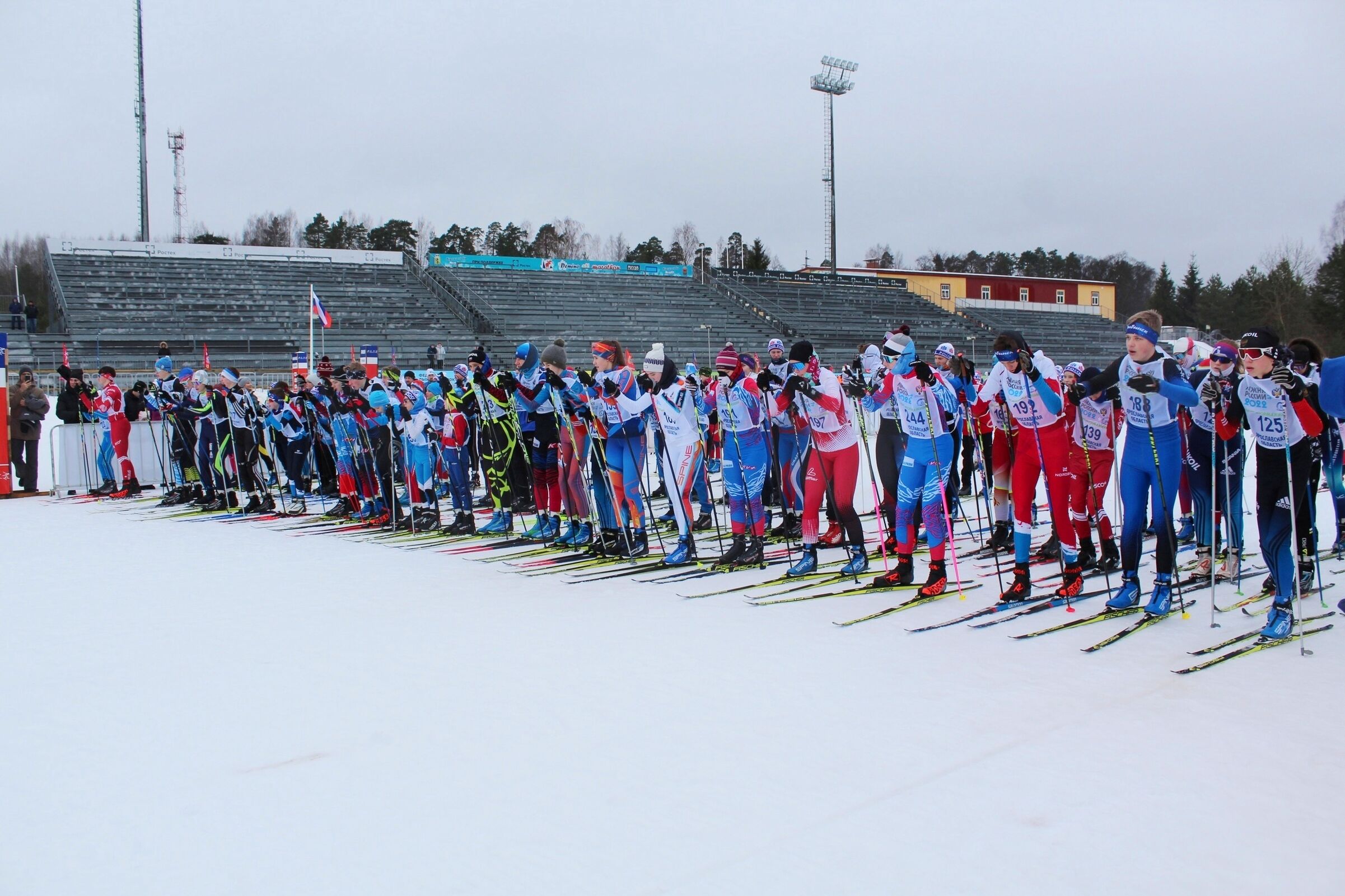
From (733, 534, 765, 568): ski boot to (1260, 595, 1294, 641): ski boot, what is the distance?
3.77 meters

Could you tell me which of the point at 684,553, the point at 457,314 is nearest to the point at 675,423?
the point at 684,553

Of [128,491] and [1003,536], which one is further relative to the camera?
[128,491]

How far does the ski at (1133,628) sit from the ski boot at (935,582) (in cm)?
130

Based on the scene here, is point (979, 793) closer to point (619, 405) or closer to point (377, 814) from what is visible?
point (377, 814)

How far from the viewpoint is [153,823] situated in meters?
3.22

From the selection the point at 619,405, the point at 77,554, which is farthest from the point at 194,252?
A: the point at 619,405

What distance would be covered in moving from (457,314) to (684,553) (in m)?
29.8

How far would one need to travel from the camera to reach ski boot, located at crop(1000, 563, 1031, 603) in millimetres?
6301

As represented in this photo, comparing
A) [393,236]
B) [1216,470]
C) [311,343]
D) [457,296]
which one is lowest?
[1216,470]

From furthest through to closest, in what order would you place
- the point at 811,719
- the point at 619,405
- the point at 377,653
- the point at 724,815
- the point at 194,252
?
the point at 194,252 → the point at 619,405 → the point at 377,653 → the point at 811,719 → the point at 724,815

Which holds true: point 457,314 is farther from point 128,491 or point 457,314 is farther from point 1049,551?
point 1049,551

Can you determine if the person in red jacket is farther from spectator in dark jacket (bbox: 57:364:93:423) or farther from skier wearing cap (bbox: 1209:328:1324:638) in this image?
skier wearing cap (bbox: 1209:328:1324:638)

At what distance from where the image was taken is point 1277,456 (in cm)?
534

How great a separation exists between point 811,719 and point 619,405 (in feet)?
15.0
